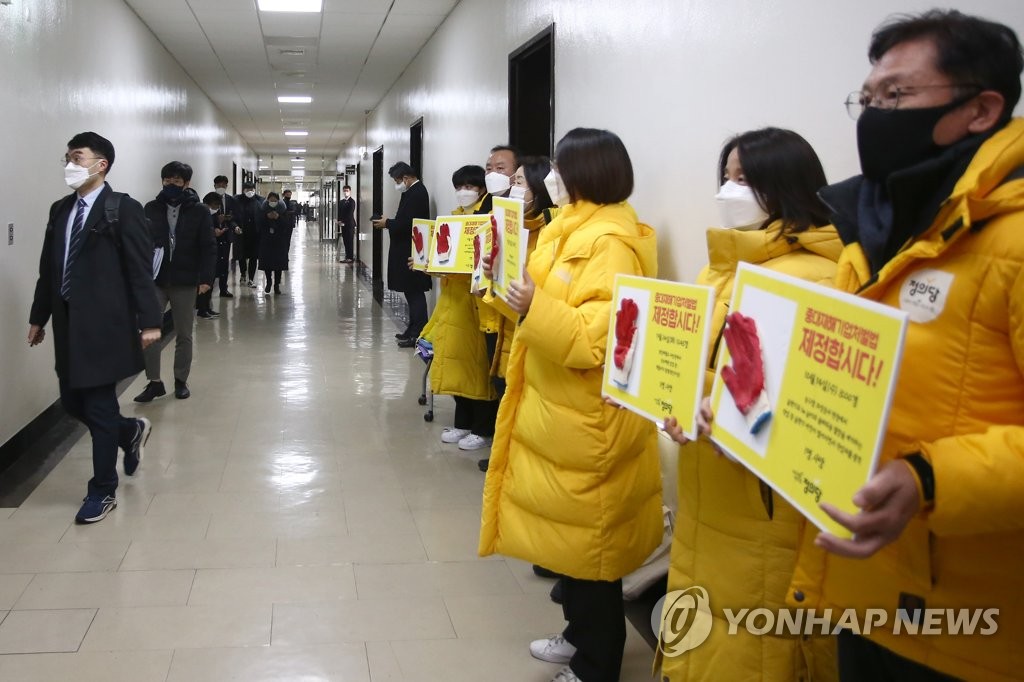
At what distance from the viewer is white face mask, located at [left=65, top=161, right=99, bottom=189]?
3.72 m

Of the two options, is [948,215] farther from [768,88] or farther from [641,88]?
[641,88]

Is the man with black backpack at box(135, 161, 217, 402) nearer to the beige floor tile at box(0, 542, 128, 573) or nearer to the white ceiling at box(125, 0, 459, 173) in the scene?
the white ceiling at box(125, 0, 459, 173)

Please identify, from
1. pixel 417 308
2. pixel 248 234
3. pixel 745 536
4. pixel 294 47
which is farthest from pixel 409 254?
pixel 248 234

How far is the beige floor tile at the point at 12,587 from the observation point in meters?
2.91

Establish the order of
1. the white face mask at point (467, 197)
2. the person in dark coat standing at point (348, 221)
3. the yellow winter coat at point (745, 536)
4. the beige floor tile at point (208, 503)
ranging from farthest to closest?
the person in dark coat standing at point (348, 221) → the white face mask at point (467, 197) → the beige floor tile at point (208, 503) → the yellow winter coat at point (745, 536)

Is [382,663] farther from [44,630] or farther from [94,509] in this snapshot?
[94,509]

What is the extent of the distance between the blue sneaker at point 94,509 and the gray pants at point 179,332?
90.5 inches

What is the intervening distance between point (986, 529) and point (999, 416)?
0.50ft

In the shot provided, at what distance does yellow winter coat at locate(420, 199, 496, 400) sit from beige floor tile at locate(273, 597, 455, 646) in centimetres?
189

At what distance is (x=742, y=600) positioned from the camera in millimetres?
1759

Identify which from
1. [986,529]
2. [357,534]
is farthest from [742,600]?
[357,534]

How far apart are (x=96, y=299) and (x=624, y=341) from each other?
8.64 ft

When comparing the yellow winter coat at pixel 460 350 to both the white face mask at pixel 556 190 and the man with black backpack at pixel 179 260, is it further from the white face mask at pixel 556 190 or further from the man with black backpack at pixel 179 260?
the man with black backpack at pixel 179 260

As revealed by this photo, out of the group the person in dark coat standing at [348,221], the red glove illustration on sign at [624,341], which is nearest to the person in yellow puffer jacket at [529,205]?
the red glove illustration on sign at [624,341]
